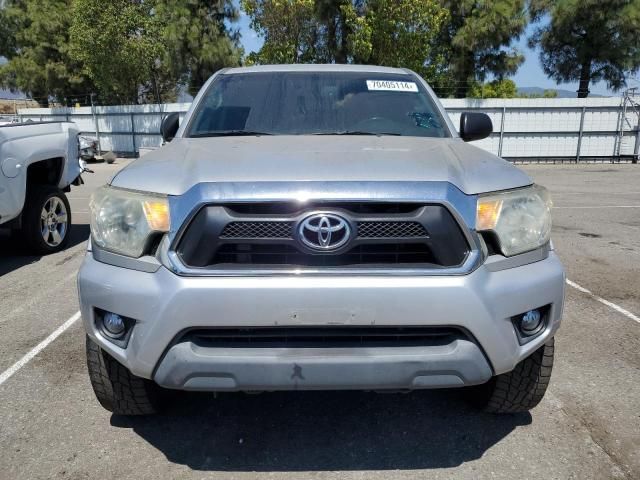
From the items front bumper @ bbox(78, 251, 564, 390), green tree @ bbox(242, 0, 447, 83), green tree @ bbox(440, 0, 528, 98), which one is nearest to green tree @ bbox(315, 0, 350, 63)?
green tree @ bbox(242, 0, 447, 83)

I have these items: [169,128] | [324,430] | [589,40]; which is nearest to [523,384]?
[324,430]

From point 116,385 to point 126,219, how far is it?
2.69ft

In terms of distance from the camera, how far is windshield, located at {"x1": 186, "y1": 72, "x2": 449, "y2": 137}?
3270 millimetres

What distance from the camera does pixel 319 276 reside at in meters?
2.04

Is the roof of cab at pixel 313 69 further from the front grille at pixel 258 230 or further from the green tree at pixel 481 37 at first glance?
the green tree at pixel 481 37

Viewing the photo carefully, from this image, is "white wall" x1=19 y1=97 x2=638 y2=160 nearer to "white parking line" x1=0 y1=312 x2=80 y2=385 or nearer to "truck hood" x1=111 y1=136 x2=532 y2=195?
"white parking line" x1=0 y1=312 x2=80 y2=385

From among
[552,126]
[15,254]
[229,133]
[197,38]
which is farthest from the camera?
[197,38]

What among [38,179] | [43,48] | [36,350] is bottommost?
[36,350]

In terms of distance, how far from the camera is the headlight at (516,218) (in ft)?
7.09

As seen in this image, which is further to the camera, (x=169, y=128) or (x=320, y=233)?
(x=169, y=128)

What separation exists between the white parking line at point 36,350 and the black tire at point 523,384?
2.75 m

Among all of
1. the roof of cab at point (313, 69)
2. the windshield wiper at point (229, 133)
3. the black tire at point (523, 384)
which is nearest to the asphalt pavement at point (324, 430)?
the black tire at point (523, 384)

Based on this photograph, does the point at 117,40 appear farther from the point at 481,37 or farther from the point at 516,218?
the point at 516,218

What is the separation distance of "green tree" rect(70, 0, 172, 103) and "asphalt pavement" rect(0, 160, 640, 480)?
65.8 ft
